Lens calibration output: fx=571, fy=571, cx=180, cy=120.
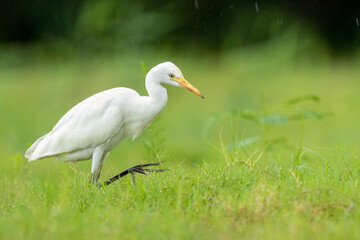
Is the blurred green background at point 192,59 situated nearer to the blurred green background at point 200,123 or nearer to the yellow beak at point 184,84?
the blurred green background at point 200,123

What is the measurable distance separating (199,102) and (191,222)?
5.00m

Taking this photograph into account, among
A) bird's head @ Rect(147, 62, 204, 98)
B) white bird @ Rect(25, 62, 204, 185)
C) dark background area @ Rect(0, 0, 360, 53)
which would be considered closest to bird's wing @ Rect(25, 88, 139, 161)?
white bird @ Rect(25, 62, 204, 185)

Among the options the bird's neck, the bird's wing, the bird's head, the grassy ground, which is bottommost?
the grassy ground

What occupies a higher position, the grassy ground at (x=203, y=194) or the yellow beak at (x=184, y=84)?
the yellow beak at (x=184, y=84)

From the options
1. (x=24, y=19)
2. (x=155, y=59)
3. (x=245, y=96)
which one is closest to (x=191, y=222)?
(x=245, y=96)

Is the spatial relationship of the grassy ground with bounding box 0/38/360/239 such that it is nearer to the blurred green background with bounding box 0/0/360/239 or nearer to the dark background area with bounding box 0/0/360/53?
the blurred green background with bounding box 0/0/360/239

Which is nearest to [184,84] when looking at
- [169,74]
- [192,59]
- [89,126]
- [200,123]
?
[169,74]

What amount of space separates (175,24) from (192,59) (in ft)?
2.61

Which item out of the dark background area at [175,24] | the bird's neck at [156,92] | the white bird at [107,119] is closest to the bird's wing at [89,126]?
the white bird at [107,119]

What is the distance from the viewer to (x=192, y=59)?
911 centimetres

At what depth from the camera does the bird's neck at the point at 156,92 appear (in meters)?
3.85

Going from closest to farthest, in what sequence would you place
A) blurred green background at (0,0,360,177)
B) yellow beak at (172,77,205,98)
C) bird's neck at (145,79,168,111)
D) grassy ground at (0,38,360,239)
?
grassy ground at (0,38,360,239) → yellow beak at (172,77,205,98) → bird's neck at (145,79,168,111) → blurred green background at (0,0,360,177)

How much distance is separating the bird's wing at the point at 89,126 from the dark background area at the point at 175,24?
496 cm

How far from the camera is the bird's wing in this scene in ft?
12.5
